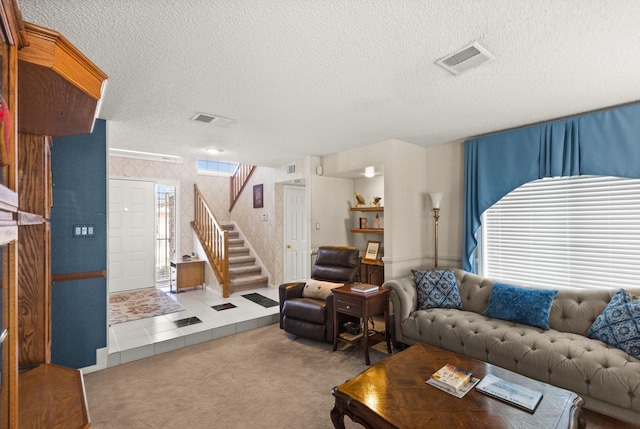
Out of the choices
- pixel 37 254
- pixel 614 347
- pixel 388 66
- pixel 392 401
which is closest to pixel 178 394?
pixel 37 254

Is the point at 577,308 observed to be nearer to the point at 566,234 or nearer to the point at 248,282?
the point at 566,234

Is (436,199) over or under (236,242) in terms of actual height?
over

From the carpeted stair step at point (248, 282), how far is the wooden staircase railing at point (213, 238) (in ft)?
1.10

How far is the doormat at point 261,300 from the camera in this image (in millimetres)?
4715

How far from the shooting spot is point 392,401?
1.68 m

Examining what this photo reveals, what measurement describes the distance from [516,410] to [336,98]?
244cm

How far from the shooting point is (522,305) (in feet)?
9.19

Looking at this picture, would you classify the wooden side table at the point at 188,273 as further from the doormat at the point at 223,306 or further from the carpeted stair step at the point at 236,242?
the doormat at the point at 223,306

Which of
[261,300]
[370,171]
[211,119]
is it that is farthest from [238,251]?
[211,119]

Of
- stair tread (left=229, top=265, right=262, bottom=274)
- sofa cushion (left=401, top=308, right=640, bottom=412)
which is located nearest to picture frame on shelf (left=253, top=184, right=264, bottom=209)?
stair tread (left=229, top=265, right=262, bottom=274)

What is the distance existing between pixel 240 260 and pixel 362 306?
3.78 metres

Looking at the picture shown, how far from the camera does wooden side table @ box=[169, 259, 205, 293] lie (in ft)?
18.2

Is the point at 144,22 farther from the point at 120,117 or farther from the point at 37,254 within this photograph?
the point at 120,117

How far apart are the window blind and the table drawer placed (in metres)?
1.83
